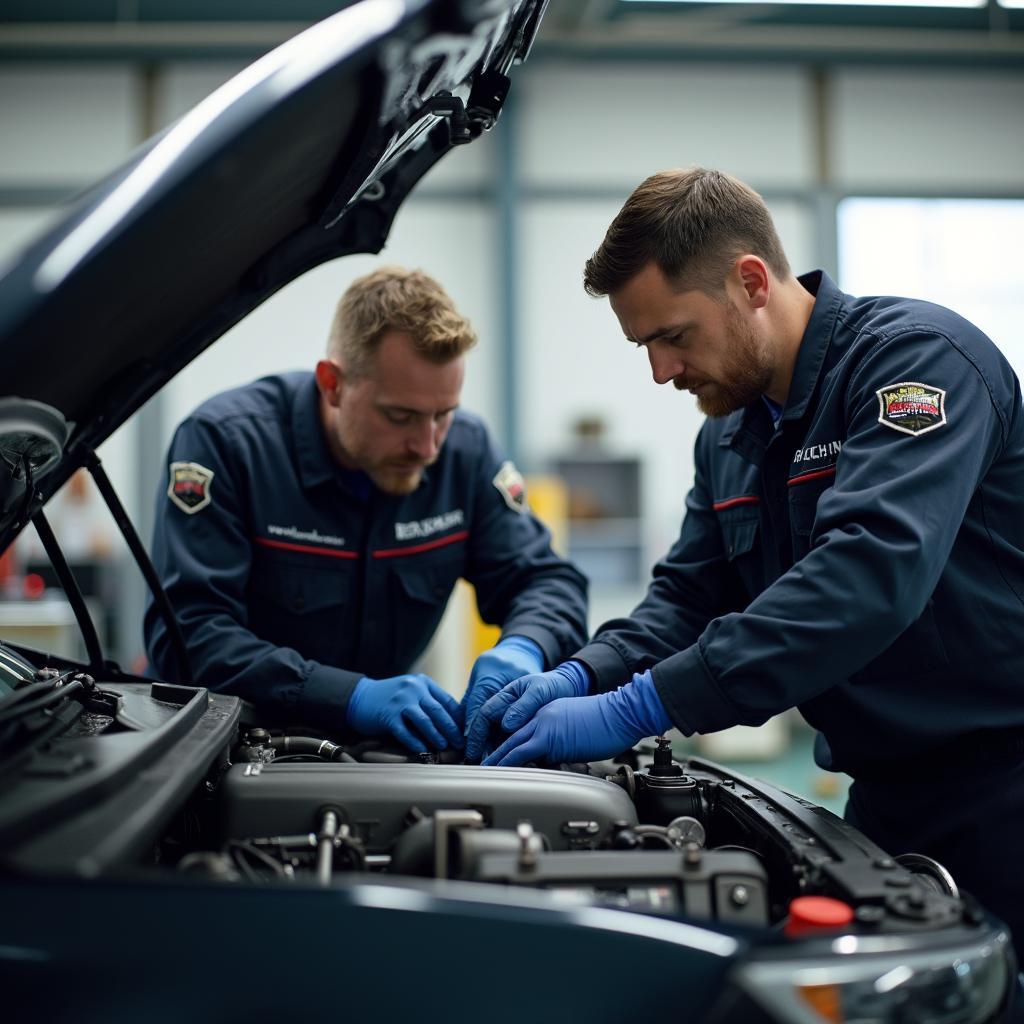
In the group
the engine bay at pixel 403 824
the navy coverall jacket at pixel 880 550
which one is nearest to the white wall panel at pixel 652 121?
the navy coverall jacket at pixel 880 550

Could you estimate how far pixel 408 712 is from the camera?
1616mm

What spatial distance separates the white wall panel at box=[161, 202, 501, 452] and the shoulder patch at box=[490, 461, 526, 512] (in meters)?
4.08

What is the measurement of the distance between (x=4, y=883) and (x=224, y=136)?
2.26 feet

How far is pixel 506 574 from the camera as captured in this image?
2182mm

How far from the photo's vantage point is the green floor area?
14.7 feet

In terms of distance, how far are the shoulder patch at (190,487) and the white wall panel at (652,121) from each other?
4.98 meters

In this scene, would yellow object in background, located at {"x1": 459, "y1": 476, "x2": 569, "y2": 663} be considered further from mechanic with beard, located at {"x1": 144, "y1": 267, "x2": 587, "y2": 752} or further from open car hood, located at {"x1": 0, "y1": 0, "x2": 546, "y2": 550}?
open car hood, located at {"x1": 0, "y1": 0, "x2": 546, "y2": 550}

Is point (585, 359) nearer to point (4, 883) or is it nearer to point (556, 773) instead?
point (556, 773)

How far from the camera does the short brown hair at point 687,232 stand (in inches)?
58.2

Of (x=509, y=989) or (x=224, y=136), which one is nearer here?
(x=509, y=989)

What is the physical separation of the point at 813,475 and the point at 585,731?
53 centimetres

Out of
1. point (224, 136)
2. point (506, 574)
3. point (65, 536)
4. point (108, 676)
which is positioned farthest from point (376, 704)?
point (65, 536)

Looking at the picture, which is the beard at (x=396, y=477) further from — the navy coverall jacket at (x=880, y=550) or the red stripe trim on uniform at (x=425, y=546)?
the navy coverall jacket at (x=880, y=550)

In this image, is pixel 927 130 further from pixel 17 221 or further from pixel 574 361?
pixel 17 221
